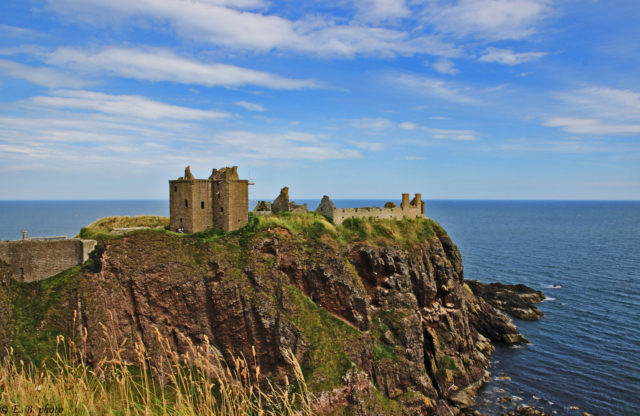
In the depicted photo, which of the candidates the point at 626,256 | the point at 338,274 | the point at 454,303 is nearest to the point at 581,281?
the point at 626,256

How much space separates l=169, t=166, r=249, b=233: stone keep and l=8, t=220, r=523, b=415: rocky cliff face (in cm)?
398

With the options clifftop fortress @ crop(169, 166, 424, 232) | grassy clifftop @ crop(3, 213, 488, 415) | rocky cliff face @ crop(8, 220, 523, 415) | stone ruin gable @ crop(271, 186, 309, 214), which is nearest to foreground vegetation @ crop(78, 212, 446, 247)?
grassy clifftop @ crop(3, 213, 488, 415)

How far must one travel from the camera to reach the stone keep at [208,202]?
49500mm

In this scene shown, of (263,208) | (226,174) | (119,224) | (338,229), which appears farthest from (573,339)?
(119,224)

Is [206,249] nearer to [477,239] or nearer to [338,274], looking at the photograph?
[338,274]

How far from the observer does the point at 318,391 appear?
3594 centimetres

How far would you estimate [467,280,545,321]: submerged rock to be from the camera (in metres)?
70.8

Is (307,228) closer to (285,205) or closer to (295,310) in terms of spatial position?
(285,205)

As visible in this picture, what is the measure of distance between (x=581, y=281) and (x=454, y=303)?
54.0 metres

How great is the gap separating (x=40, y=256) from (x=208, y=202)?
18395 millimetres

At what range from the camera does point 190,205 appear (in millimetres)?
49250

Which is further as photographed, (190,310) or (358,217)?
(358,217)

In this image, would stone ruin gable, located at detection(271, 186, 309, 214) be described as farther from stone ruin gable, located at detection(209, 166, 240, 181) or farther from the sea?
the sea

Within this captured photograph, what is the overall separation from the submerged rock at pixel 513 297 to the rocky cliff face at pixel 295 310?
25489 mm
